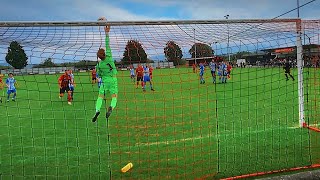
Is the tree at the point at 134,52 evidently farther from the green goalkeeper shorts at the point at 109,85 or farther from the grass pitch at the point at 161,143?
the green goalkeeper shorts at the point at 109,85

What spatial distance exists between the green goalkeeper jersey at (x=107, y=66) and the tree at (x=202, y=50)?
1.45m

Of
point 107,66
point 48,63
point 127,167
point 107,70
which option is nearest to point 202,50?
point 107,66

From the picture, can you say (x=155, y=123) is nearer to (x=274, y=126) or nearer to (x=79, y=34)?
(x=274, y=126)

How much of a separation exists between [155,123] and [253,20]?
14.9 ft

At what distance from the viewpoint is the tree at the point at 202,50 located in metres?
6.43

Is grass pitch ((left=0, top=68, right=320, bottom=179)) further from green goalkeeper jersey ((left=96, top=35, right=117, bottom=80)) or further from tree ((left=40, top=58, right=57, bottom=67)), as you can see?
tree ((left=40, top=58, right=57, bottom=67))

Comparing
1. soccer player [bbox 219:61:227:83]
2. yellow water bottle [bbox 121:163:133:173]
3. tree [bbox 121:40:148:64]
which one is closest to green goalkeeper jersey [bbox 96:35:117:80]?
tree [bbox 121:40:148:64]

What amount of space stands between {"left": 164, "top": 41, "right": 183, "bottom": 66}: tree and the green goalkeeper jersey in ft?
3.26

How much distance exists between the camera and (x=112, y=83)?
803 cm

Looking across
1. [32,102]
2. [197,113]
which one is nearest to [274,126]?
[197,113]

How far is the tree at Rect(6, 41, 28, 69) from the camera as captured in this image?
5406 millimetres

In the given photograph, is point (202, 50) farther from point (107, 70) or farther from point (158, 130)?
point (158, 130)

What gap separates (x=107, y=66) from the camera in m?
7.05

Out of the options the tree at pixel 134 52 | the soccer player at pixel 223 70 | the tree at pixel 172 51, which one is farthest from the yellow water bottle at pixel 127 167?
the soccer player at pixel 223 70
